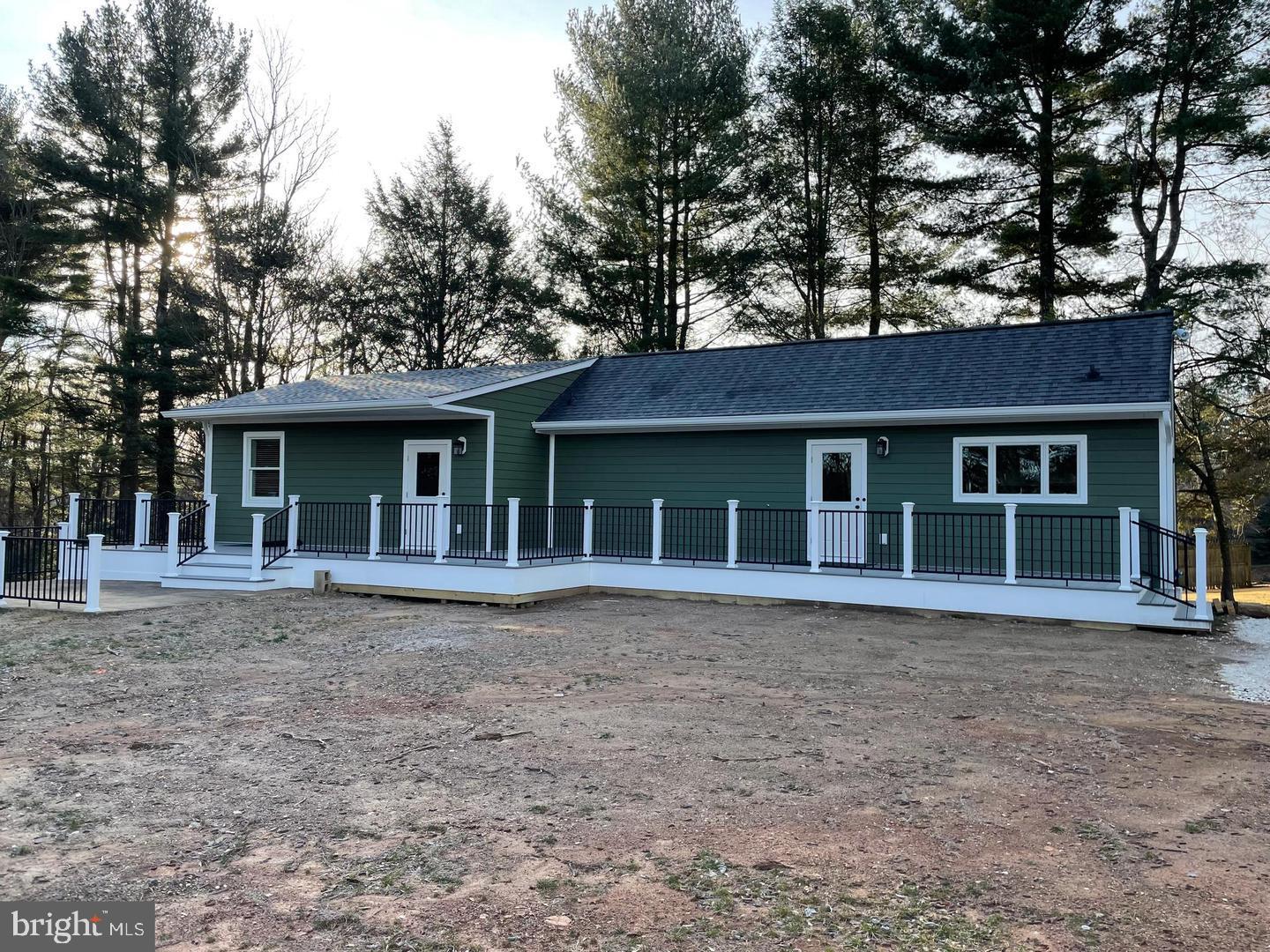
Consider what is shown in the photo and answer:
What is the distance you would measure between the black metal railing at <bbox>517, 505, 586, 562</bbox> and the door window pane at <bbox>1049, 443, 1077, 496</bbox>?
674 cm

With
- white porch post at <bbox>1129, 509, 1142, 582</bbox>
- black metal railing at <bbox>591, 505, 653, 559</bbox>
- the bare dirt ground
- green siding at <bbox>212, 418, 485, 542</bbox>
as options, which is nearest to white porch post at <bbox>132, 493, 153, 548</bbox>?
green siding at <bbox>212, 418, 485, 542</bbox>

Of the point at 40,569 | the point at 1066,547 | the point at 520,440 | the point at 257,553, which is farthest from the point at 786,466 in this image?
the point at 40,569

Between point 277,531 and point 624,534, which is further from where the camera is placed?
point 277,531

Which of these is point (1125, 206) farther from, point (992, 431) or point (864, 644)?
point (864, 644)

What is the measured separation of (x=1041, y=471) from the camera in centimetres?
1156

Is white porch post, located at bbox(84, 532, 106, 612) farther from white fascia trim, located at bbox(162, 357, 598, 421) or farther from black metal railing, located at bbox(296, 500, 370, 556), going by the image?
white fascia trim, located at bbox(162, 357, 598, 421)

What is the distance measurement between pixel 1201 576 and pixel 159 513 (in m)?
15.7

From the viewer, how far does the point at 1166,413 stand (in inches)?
421

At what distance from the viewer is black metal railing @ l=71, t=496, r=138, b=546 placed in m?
14.8

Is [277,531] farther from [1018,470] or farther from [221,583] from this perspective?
[1018,470]

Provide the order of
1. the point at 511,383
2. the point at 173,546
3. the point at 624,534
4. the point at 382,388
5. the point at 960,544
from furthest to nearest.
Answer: the point at 382,388, the point at 511,383, the point at 624,534, the point at 173,546, the point at 960,544

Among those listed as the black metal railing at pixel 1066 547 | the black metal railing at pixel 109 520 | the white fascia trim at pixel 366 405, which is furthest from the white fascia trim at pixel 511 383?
the black metal railing at pixel 1066 547

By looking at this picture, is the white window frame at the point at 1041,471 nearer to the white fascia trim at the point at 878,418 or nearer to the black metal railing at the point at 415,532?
the white fascia trim at the point at 878,418

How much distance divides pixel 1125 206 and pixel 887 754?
18.1 meters
